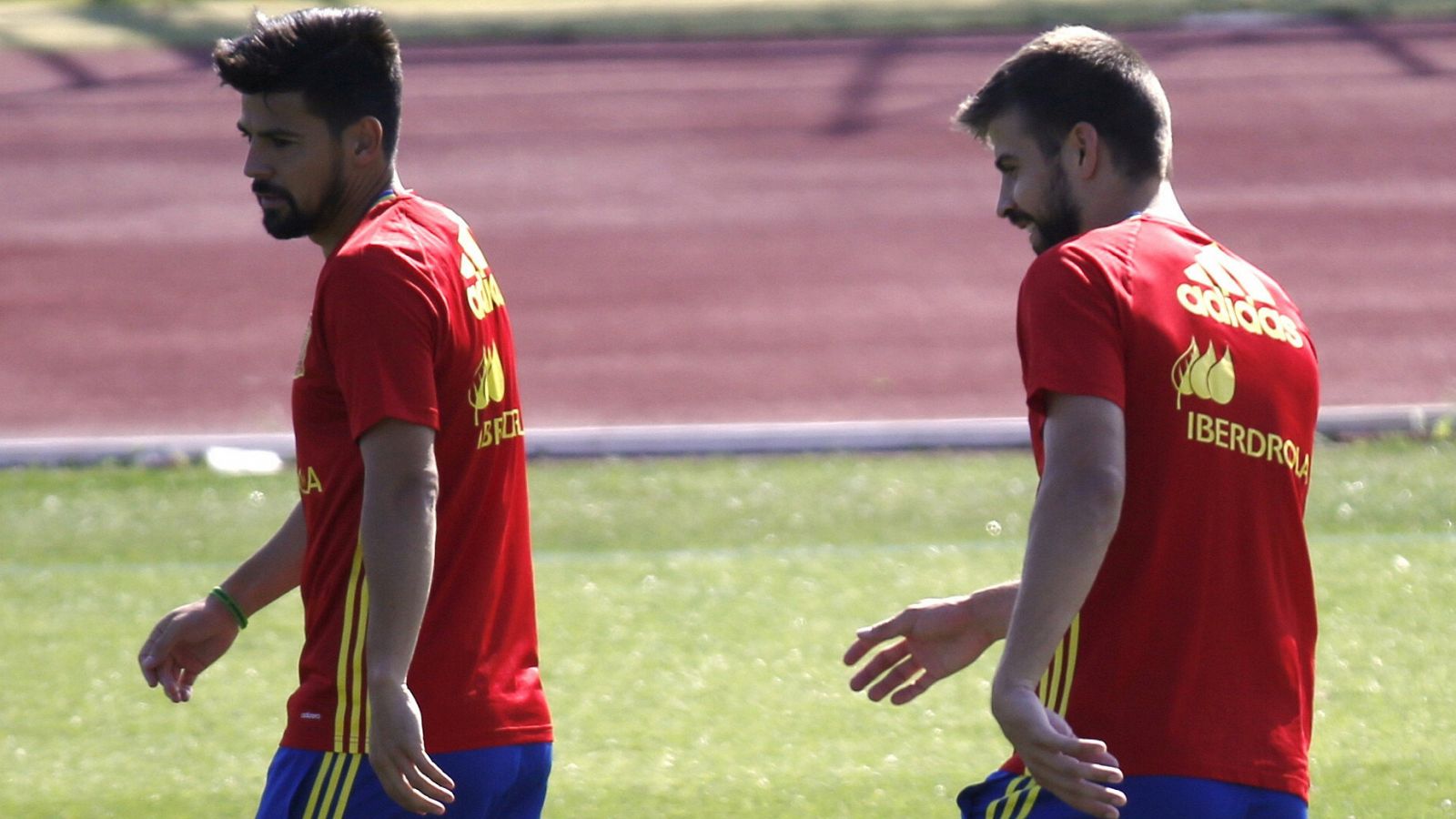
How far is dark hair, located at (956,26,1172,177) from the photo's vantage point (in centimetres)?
263

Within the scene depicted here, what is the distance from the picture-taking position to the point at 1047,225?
2682 mm

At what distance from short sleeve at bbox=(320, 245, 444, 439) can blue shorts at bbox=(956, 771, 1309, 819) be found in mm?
931

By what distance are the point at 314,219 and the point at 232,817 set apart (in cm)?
239

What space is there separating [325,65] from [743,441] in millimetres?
6071

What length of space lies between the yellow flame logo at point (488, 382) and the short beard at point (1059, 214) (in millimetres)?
840

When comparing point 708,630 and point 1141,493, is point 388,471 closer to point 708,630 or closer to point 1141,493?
point 1141,493

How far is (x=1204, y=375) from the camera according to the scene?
2.50 meters

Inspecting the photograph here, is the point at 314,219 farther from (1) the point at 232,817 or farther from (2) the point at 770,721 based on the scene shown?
(2) the point at 770,721

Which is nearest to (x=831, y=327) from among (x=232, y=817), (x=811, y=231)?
(x=811, y=231)

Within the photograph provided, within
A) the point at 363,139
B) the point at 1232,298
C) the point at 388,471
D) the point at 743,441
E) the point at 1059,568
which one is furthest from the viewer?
the point at 743,441

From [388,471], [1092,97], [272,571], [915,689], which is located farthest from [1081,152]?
[272,571]

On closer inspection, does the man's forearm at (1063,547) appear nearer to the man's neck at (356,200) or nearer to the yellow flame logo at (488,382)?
the yellow flame logo at (488,382)

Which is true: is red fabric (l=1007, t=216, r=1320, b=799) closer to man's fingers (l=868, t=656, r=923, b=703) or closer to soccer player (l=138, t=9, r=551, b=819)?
man's fingers (l=868, t=656, r=923, b=703)

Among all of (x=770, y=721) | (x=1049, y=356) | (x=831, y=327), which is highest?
(x=1049, y=356)
